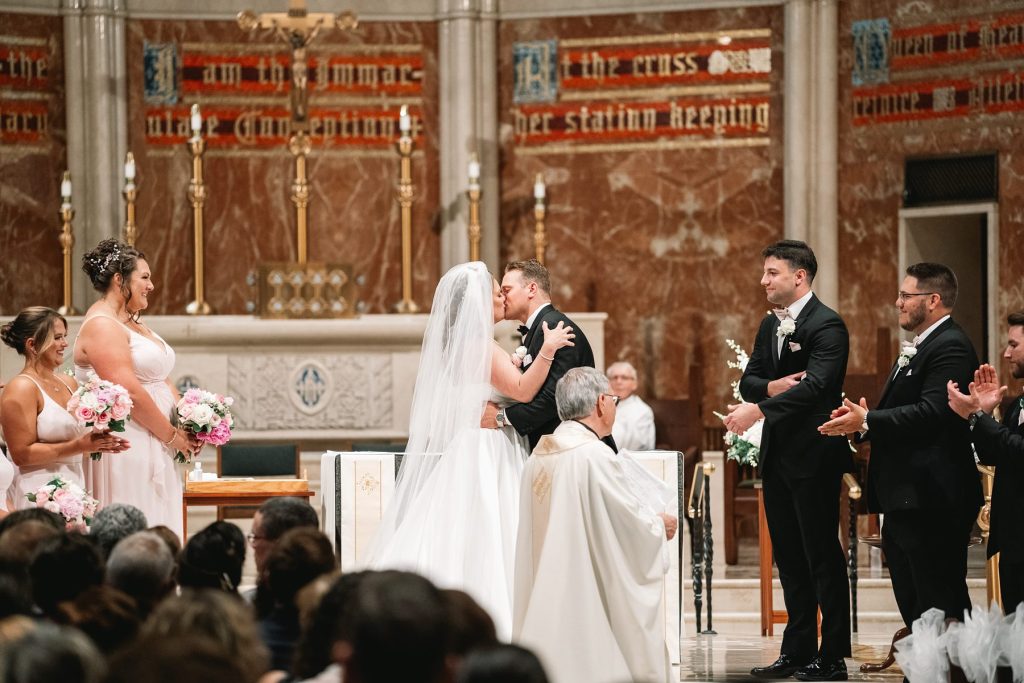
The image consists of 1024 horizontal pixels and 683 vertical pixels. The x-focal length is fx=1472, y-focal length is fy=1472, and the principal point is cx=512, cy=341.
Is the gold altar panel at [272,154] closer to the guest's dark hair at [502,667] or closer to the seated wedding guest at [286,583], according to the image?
the seated wedding guest at [286,583]

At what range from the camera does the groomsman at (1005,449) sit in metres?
5.70

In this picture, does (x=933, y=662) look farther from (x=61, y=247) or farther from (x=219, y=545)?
(x=61, y=247)

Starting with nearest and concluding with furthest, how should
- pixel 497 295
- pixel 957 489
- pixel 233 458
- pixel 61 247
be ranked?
pixel 957 489 < pixel 497 295 < pixel 233 458 < pixel 61 247

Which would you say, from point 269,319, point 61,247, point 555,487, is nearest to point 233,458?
point 269,319

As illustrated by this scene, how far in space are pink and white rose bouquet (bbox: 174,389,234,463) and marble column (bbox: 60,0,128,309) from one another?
5.18 meters

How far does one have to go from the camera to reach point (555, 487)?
550 centimetres

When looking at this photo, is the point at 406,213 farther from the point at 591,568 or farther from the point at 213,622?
the point at 213,622

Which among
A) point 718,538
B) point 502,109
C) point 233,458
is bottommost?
point 718,538

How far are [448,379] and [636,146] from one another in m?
6.11

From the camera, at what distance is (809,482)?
654cm

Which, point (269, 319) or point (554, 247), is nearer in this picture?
point (269, 319)

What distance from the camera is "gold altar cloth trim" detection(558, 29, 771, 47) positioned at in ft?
39.2

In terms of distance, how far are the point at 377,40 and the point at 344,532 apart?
6.44 meters

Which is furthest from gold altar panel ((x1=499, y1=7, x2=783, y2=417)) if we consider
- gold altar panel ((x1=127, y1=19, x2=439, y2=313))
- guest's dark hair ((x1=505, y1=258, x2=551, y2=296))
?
guest's dark hair ((x1=505, y1=258, x2=551, y2=296))
